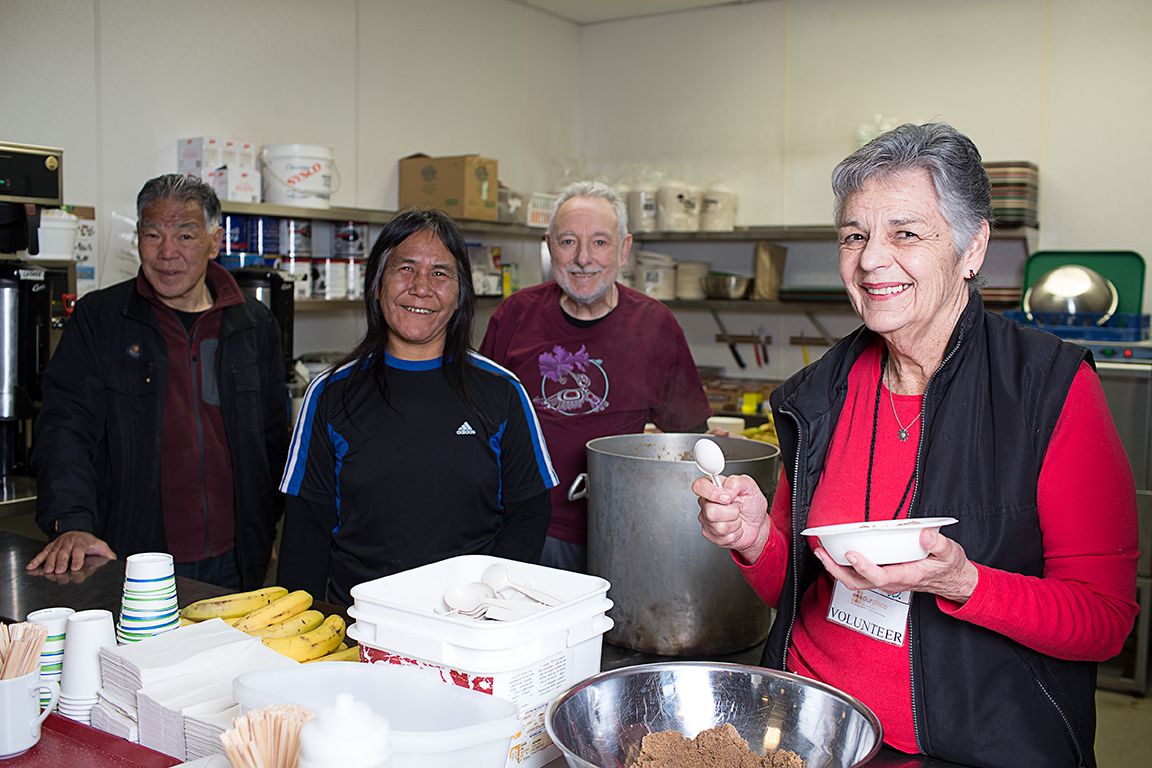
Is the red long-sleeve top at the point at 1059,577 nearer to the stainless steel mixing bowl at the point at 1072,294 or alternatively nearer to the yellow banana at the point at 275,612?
the yellow banana at the point at 275,612

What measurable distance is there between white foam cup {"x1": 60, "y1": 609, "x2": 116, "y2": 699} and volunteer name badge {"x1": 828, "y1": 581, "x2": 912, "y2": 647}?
3.46ft

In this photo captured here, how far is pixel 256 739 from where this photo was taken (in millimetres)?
814

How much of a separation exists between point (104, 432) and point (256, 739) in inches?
74.6

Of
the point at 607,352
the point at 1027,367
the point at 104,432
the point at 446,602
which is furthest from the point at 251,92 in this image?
the point at 1027,367

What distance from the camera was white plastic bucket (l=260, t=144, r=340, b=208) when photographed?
3748 mm

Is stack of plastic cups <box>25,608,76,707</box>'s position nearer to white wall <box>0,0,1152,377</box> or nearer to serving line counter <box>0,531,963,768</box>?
serving line counter <box>0,531,963,768</box>

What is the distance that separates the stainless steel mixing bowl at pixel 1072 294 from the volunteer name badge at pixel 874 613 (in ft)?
10.3

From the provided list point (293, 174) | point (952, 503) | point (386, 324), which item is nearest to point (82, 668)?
point (386, 324)

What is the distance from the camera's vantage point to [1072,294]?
13.0ft

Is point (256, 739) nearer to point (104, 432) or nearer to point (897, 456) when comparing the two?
point (897, 456)

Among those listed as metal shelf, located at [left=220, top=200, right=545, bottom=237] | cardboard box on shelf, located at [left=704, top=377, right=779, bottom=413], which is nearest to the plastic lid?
metal shelf, located at [left=220, top=200, right=545, bottom=237]

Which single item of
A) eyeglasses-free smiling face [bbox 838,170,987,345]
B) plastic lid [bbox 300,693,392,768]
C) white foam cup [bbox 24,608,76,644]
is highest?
eyeglasses-free smiling face [bbox 838,170,987,345]

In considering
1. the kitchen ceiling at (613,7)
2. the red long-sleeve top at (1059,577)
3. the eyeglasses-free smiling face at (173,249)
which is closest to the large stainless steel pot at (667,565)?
the red long-sleeve top at (1059,577)

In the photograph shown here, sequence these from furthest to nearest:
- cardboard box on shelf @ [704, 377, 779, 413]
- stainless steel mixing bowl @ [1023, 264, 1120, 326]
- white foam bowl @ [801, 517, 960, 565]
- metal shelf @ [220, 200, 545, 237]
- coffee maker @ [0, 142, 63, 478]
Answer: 1. cardboard box on shelf @ [704, 377, 779, 413]
2. stainless steel mixing bowl @ [1023, 264, 1120, 326]
3. metal shelf @ [220, 200, 545, 237]
4. coffee maker @ [0, 142, 63, 478]
5. white foam bowl @ [801, 517, 960, 565]
